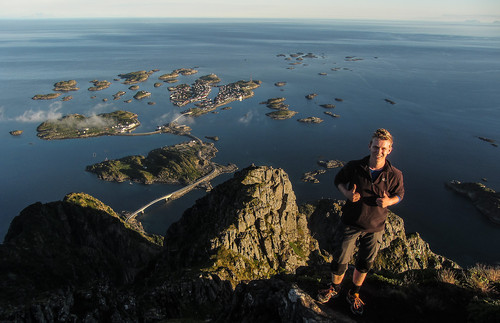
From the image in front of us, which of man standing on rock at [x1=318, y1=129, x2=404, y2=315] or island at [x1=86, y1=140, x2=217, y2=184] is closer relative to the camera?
man standing on rock at [x1=318, y1=129, x2=404, y2=315]

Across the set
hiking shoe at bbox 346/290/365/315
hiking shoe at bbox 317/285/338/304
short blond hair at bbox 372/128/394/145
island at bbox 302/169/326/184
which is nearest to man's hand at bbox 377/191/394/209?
short blond hair at bbox 372/128/394/145

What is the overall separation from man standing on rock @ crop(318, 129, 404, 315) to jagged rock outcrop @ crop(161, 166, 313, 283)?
35745 mm

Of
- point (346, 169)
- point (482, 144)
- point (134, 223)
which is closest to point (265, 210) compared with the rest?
point (346, 169)

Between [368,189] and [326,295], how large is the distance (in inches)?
208

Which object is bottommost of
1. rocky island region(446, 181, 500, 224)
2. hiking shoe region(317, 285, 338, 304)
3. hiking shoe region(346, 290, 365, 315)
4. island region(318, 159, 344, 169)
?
island region(318, 159, 344, 169)

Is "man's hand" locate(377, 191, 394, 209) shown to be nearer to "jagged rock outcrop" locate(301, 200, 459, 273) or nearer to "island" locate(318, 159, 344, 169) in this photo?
"jagged rock outcrop" locate(301, 200, 459, 273)

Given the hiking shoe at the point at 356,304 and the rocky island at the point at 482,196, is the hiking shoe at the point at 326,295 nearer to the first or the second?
the hiking shoe at the point at 356,304

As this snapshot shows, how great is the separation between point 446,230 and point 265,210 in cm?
9239

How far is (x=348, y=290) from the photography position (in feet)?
45.6

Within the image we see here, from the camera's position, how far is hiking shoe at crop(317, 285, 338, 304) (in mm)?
13147

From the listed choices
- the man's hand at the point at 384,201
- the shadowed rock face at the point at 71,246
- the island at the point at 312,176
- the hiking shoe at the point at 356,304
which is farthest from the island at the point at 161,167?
the man's hand at the point at 384,201

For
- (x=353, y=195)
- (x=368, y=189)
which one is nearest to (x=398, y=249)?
(x=368, y=189)

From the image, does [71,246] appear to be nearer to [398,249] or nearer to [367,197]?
[367,197]

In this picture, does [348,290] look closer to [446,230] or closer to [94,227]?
[94,227]
